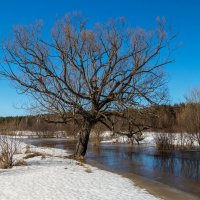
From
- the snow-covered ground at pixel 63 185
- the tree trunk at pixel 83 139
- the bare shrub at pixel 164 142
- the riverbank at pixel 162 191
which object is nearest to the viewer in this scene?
the snow-covered ground at pixel 63 185

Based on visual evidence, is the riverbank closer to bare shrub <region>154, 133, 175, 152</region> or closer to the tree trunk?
the tree trunk

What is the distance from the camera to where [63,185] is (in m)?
10.4

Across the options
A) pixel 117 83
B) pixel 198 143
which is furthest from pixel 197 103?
pixel 117 83

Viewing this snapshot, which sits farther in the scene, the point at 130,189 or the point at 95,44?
the point at 95,44

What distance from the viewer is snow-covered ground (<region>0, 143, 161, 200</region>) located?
9148mm

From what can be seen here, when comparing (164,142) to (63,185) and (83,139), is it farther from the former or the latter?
(63,185)

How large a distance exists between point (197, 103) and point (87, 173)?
25.0 meters

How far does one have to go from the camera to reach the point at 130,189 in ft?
33.9

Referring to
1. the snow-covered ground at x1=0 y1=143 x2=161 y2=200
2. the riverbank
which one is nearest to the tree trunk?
the snow-covered ground at x1=0 y1=143 x2=161 y2=200

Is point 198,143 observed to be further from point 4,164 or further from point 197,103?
point 4,164

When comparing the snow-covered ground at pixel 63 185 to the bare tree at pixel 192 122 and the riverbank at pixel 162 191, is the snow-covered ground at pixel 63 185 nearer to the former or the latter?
the riverbank at pixel 162 191

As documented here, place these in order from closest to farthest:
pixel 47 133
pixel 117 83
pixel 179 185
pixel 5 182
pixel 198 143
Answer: pixel 5 182, pixel 179 185, pixel 117 83, pixel 198 143, pixel 47 133

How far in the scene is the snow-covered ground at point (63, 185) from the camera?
9.15 metres

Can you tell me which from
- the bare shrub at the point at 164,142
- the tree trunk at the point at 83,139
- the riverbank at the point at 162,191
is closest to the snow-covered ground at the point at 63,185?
the riverbank at the point at 162,191
